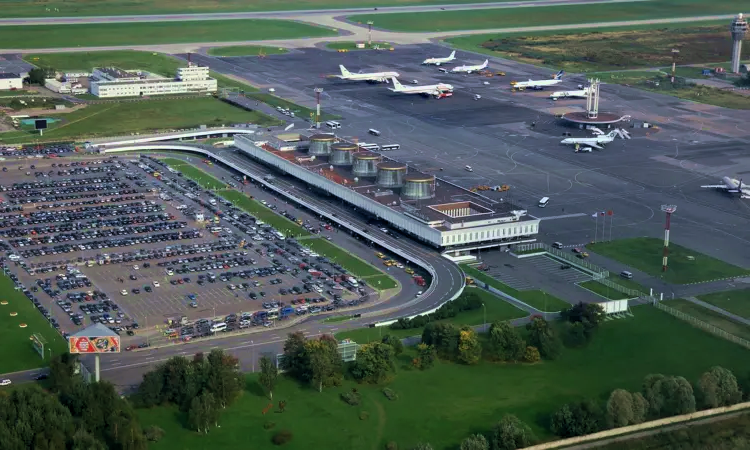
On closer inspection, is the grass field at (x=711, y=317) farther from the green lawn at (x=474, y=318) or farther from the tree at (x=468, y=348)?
the tree at (x=468, y=348)

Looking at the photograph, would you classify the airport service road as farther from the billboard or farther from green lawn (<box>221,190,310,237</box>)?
the billboard

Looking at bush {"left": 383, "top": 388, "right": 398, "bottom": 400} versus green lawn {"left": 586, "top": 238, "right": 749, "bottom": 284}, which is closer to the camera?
bush {"left": 383, "top": 388, "right": 398, "bottom": 400}

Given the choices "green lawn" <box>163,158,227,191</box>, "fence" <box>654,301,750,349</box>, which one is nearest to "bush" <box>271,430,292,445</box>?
"fence" <box>654,301,750,349</box>

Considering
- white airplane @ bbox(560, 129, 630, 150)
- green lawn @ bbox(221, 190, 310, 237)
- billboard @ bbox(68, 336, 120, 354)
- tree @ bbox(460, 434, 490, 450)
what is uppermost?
white airplane @ bbox(560, 129, 630, 150)

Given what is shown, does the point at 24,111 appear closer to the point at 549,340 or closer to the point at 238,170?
the point at 238,170

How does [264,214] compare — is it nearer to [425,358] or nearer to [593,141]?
[425,358]
